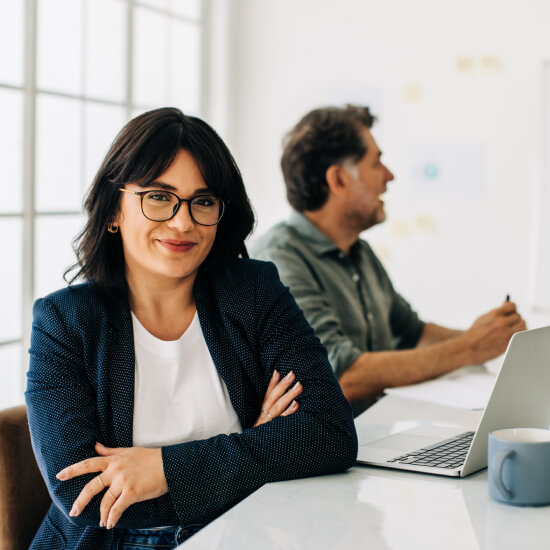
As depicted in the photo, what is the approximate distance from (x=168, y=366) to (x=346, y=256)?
42.0 inches

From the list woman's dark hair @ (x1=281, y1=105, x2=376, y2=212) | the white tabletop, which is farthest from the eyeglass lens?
woman's dark hair @ (x1=281, y1=105, x2=376, y2=212)

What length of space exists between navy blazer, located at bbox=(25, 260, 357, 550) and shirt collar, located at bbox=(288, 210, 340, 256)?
28.7 inches

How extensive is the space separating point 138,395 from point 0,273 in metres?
1.59

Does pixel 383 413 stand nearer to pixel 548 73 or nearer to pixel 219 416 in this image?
pixel 219 416

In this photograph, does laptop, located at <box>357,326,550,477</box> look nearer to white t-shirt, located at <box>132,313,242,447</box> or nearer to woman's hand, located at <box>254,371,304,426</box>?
woman's hand, located at <box>254,371,304,426</box>

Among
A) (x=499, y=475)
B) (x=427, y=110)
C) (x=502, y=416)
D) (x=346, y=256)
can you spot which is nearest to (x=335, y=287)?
(x=346, y=256)

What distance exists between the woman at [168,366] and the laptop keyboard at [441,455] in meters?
0.11

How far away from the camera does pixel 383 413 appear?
1.73m

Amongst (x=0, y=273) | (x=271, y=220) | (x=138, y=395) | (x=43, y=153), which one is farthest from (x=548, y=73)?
(x=138, y=395)

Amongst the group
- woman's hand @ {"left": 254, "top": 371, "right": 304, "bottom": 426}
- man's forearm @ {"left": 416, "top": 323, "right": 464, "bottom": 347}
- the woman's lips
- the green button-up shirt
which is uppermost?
the woman's lips

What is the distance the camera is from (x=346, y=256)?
7.99 feet

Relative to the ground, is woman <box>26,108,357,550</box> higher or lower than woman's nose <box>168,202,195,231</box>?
lower

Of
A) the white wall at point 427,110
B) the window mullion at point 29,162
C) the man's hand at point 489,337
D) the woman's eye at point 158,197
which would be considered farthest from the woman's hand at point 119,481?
the white wall at point 427,110

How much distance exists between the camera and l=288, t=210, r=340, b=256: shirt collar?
238cm
